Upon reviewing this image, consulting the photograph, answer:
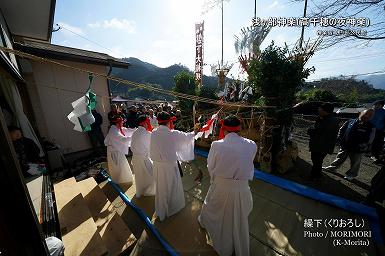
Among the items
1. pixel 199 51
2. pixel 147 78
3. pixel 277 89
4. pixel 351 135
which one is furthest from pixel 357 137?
pixel 147 78

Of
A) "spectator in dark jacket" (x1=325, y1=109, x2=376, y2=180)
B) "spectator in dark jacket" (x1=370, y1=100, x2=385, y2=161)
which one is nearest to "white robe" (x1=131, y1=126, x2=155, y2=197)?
"spectator in dark jacket" (x1=325, y1=109, x2=376, y2=180)

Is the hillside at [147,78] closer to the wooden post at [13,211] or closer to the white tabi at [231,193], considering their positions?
the white tabi at [231,193]

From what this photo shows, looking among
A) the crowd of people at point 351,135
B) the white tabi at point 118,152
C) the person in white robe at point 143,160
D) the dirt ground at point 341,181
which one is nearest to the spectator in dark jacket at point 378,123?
the crowd of people at point 351,135

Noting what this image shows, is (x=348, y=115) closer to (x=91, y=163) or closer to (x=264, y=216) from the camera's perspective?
(x=264, y=216)

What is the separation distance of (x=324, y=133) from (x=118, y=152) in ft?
19.5

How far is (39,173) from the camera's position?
521 cm

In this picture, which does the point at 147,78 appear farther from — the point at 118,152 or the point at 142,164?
the point at 142,164

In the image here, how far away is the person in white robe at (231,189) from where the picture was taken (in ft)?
9.63

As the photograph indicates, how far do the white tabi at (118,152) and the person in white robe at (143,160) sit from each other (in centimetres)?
75

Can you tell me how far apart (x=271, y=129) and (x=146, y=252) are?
185 inches

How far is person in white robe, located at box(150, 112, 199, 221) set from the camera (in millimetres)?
4105

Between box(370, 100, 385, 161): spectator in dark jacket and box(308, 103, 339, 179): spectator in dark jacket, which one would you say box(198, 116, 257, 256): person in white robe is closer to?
box(308, 103, 339, 179): spectator in dark jacket

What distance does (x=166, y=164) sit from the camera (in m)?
4.23

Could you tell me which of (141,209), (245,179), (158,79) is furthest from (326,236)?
(158,79)
